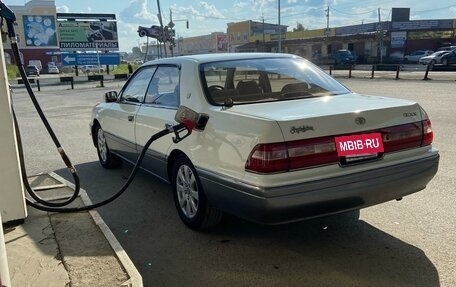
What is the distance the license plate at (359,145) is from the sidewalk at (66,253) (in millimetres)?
1725

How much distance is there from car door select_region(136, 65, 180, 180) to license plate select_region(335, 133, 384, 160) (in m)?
1.64

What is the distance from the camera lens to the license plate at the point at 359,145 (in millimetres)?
3326

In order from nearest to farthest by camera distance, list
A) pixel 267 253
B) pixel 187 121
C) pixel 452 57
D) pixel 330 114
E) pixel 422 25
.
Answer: pixel 330 114
pixel 267 253
pixel 187 121
pixel 452 57
pixel 422 25

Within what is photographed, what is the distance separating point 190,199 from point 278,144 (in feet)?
4.29

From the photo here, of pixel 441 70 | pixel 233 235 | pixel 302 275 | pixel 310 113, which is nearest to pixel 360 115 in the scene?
pixel 310 113

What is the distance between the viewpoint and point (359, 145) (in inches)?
133

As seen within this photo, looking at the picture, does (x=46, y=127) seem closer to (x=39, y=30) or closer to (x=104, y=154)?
(x=104, y=154)

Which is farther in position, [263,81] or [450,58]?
[450,58]

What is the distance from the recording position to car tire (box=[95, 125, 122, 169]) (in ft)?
21.3

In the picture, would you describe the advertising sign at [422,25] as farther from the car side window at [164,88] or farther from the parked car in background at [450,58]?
the car side window at [164,88]

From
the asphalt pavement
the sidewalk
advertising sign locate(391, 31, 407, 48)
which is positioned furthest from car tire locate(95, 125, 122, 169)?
advertising sign locate(391, 31, 407, 48)

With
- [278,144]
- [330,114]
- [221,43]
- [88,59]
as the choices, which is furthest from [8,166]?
[221,43]

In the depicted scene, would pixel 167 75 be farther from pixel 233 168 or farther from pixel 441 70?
pixel 441 70

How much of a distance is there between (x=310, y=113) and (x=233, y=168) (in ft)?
2.37
